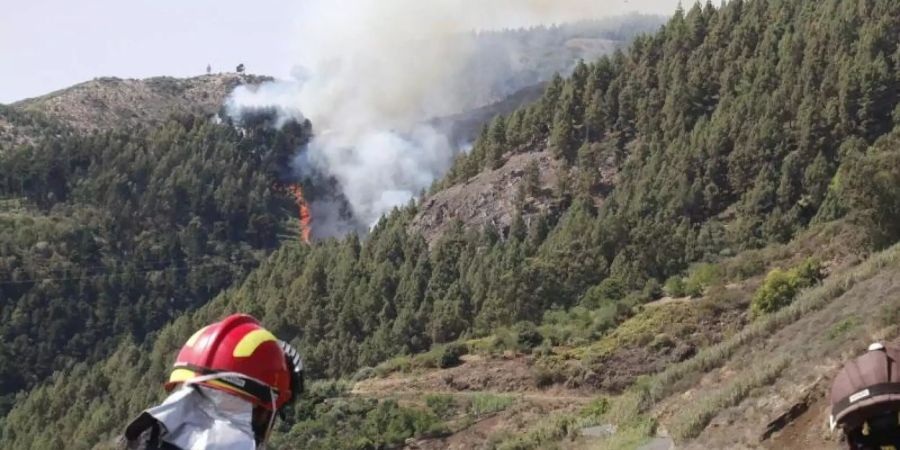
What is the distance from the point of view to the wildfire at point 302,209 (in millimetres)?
136475

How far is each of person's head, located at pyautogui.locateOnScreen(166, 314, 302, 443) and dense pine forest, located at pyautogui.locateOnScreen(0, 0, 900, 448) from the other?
22.7 meters

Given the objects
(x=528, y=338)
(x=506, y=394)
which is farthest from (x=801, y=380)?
(x=528, y=338)

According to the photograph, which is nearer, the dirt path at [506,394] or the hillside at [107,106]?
the dirt path at [506,394]

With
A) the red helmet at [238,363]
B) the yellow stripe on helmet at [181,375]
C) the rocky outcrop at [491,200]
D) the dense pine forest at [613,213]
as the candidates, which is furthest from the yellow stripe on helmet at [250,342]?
the rocky outcrop at [491,200]

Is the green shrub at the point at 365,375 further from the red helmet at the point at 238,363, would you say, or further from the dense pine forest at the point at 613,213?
the red helmet at the point at 238,363

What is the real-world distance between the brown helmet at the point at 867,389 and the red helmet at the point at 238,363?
153 cm

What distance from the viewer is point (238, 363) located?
9.53 ft

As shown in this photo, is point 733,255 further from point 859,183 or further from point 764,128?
point 859,183

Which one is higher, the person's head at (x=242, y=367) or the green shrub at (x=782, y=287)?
the person's head at (x=242, y=367)

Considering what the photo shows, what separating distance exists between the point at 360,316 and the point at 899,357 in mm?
50766

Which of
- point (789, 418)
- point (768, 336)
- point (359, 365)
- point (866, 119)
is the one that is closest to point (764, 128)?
point (866, 119)

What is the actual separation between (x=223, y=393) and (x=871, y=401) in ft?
5.59

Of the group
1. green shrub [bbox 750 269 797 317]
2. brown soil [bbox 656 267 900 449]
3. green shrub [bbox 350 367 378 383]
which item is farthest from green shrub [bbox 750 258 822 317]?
green shrub [bbox 350 367 378 383]

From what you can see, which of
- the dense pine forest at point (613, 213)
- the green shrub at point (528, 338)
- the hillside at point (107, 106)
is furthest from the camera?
the hillside at point (107, 106)
